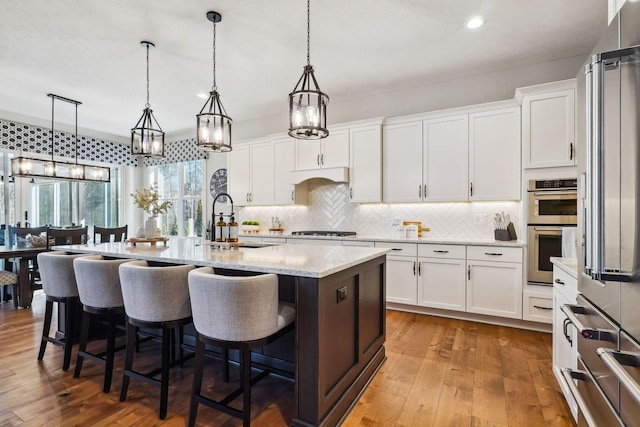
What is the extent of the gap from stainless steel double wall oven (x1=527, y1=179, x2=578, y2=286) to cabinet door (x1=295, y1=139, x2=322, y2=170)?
2.68 m

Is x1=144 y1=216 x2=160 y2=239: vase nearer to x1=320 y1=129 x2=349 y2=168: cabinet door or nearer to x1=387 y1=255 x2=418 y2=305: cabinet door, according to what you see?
x1=320 y1=129 x2=349 y2=168: cabinet door

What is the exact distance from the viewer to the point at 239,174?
5.64 meters

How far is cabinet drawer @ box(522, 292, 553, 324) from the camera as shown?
3301mm

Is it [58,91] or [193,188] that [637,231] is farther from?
[193,188]

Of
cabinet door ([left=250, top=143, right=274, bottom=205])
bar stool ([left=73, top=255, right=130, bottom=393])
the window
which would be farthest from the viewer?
the window

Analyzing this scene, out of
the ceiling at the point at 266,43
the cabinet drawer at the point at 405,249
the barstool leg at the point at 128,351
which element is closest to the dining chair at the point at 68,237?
the ceiling at the point at 266,43

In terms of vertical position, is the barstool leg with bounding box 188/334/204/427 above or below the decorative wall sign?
below

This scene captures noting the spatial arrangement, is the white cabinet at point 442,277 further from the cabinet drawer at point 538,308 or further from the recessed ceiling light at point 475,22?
the recessed ceiling light at point 475,22

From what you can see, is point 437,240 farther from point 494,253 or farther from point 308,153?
point 308,153

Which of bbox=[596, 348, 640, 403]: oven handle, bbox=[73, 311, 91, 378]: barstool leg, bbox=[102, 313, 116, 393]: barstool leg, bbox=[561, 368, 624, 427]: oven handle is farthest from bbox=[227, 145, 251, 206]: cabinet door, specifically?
bbox=[596, 348, 640, 403]: oven handle

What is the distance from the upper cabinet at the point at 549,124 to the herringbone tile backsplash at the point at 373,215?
0.68 meters

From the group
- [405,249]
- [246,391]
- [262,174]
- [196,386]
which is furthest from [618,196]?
[262,174]

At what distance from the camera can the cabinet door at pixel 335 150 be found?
4.61 m

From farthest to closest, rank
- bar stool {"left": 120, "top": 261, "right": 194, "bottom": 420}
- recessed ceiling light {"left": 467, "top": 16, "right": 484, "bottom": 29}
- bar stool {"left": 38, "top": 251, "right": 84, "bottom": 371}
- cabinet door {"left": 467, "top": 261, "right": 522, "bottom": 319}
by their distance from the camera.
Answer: cabinet door {"left": 467, "top": 261, "right": 522, "bottom": 319}, recessed ceiling light {"left": 467, "top": 16, "right": 484, "bottom": 29}, bar stool {"left": 38, "top": 251, "right": 84, "bottom": 371}, bar stool {"left": 120, "top": 261, "right": 194, "bottom": 420}
